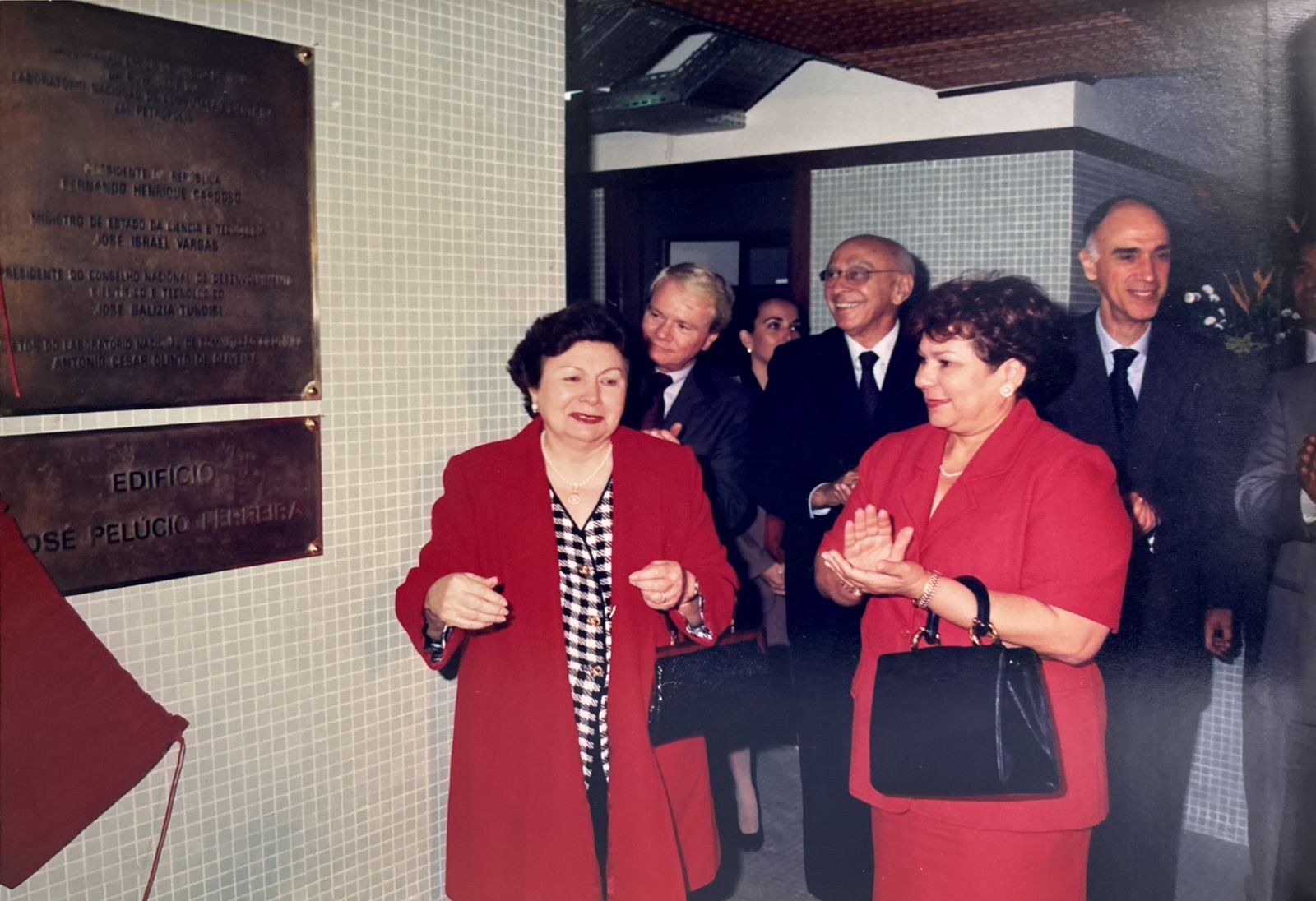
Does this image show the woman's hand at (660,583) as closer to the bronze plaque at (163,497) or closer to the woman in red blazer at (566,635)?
the woman in red blazer at (566,635)

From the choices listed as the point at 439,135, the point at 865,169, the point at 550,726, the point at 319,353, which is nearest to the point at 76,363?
the point at 319,353

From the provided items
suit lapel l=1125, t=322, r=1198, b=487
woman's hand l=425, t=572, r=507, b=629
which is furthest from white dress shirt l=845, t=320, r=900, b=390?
woman's hand l=425, t=572, r=507, b=629

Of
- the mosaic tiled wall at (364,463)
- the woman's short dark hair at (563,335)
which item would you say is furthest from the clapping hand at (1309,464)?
the mosaic tiled wall at (364,463)

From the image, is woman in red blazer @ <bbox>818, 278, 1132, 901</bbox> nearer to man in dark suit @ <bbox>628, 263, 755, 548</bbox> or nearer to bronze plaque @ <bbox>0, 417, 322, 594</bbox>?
man in dark suit @ <bbox>628, 263, 755, 548</bbox>

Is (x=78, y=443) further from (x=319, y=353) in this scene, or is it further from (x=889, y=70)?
(x=889, y=70)

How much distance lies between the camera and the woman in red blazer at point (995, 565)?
1.82m

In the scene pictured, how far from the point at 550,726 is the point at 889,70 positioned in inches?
128

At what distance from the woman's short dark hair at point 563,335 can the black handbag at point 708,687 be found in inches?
25.7

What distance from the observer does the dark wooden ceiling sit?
2.86 metres

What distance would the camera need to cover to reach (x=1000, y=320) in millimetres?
2047

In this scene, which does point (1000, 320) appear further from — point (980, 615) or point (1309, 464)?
point (1309, 464)

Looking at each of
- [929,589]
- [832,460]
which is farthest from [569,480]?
[832,460]

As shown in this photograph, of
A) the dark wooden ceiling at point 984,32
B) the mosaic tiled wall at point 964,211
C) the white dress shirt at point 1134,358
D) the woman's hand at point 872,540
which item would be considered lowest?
the woman's hand at point 872,540

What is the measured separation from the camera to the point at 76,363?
1558 millimetres
